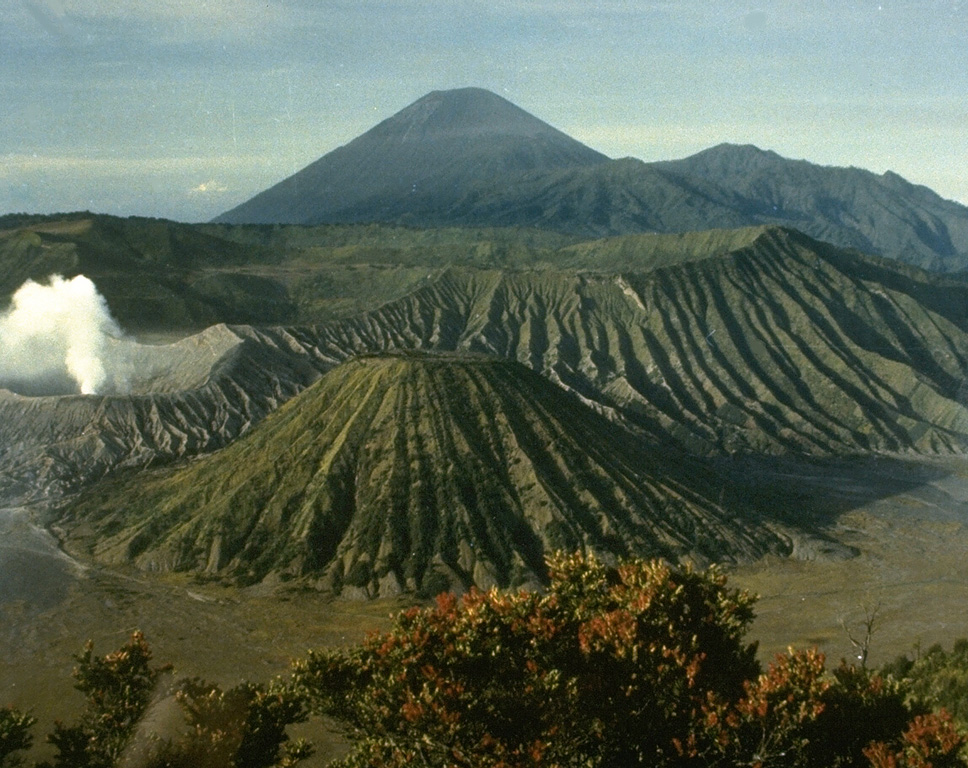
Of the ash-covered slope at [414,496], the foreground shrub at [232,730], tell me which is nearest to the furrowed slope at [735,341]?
the ash-covered slope at [414,496]

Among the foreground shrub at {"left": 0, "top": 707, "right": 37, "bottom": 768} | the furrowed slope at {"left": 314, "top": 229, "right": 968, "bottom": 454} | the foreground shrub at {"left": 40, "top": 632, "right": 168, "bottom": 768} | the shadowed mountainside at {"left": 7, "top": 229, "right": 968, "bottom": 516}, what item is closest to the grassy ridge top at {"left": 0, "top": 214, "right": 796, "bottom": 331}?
the shadowed mountainside at {"left": 7, "top": 229, "right": 968, "bottom": 516}

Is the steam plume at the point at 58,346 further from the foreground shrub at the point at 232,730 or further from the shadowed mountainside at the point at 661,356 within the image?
the foreground shrub at the point at 232,730

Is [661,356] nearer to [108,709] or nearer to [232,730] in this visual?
[108,709]

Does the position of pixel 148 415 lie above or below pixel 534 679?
below

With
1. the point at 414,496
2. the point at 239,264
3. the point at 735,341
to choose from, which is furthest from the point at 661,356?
the point at 239,264

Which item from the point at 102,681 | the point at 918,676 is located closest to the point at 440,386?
the point at 918,676

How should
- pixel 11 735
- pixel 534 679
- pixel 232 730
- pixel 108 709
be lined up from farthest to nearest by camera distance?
1. pixel 108 709
2. pixel 11 735
3. pixel 232 730
4. pixel 534 679

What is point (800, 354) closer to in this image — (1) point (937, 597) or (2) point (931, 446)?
(2) point (931, 446)

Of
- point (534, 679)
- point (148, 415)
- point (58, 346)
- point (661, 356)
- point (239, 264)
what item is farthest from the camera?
point (239, 264)
